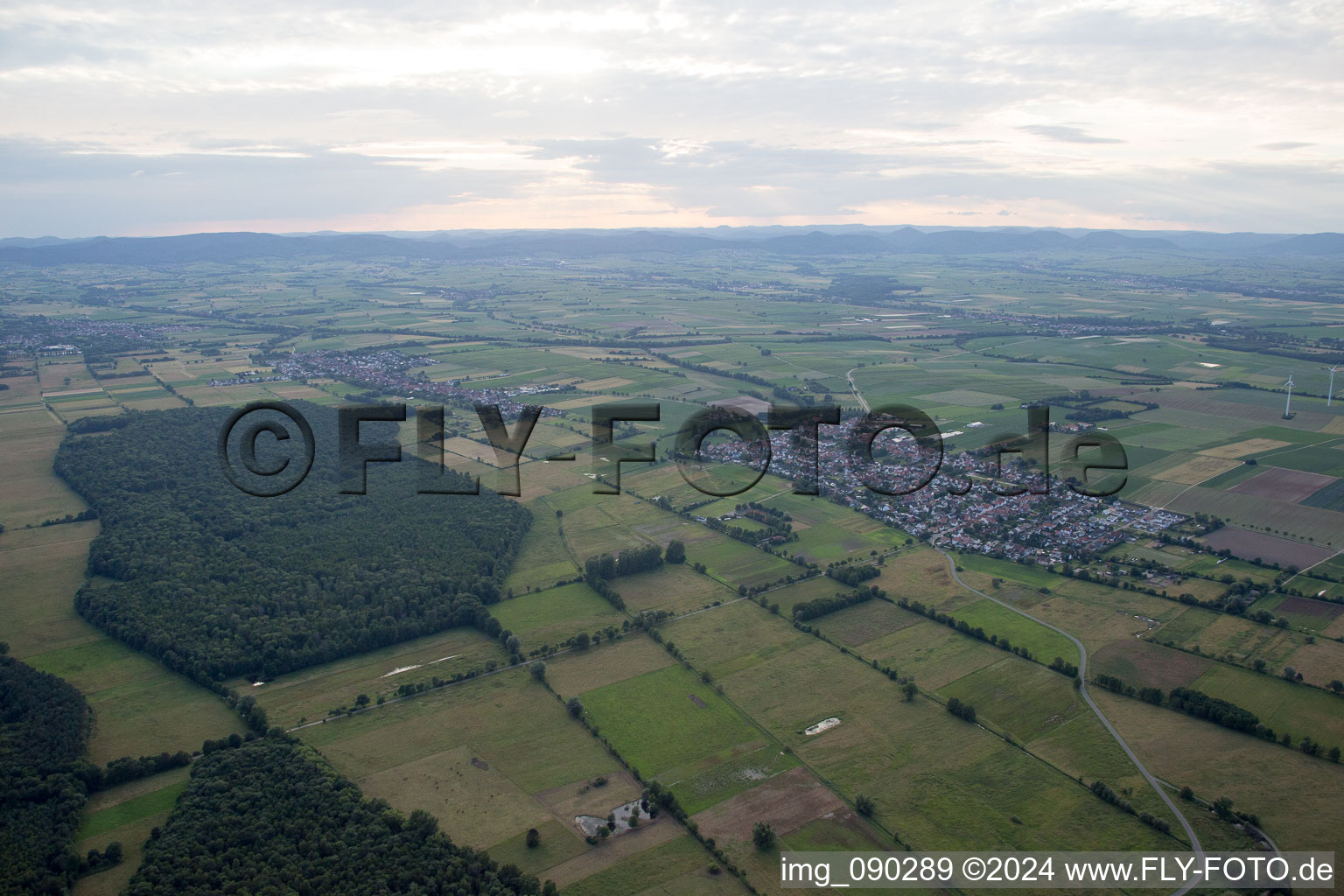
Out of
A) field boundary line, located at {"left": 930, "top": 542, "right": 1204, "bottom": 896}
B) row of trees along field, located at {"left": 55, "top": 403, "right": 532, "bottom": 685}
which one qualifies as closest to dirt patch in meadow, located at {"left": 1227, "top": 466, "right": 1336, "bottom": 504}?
field boundary line, located at {"left": 930, "top": 542, "right": 1204, "bottom": 896}

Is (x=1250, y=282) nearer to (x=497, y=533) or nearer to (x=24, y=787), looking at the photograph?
(x=497, y=533)

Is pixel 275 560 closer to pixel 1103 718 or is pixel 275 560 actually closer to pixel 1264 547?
pixel 1103 718

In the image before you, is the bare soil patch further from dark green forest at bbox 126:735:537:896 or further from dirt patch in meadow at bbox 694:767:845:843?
dark green forest at bbox 126:735:537:896

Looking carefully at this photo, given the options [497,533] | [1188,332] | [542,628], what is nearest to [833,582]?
[542,628]

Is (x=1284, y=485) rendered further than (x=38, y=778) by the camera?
Yes

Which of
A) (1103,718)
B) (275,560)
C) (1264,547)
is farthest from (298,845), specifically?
(1264,547)
